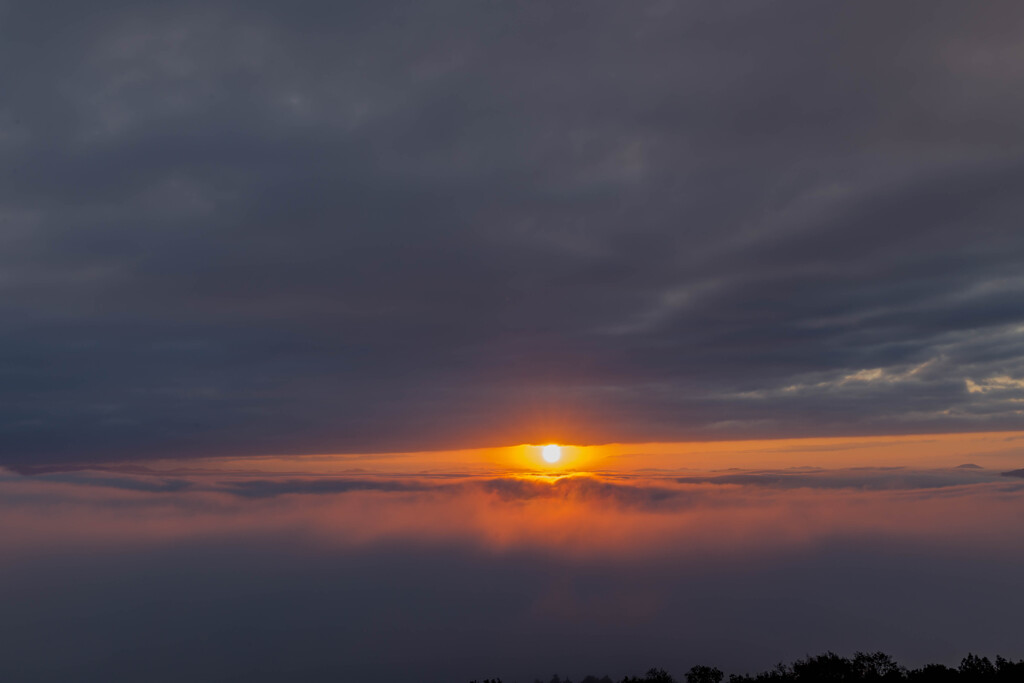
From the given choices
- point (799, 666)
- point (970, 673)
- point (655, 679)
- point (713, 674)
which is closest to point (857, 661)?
point (799, 666)

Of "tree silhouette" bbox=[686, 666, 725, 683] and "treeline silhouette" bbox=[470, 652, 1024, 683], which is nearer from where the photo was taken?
"treeline silhouette" bbox=[470, 652, 1024, 683]

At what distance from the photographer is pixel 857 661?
340 ft

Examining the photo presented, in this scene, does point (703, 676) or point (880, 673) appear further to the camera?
point (880, 673)

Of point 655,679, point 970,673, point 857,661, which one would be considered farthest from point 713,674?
point 970,673

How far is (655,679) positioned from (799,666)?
89.4ft

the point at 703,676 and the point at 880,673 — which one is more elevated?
the point at 703,676

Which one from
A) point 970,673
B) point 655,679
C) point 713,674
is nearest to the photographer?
point 970,673

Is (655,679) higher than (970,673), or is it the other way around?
(970,673)

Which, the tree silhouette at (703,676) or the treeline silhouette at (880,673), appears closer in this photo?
the treeline silhouette at (880,673)

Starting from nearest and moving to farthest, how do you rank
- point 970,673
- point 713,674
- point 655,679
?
Result: point 970,673 → point 713,674 → point 655,679

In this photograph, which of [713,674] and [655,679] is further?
[655,679]

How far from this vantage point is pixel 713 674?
3999 inches

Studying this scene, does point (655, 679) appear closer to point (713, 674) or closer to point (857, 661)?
point (713, 674)

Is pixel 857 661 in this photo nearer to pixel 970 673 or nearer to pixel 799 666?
pixel 799 666
